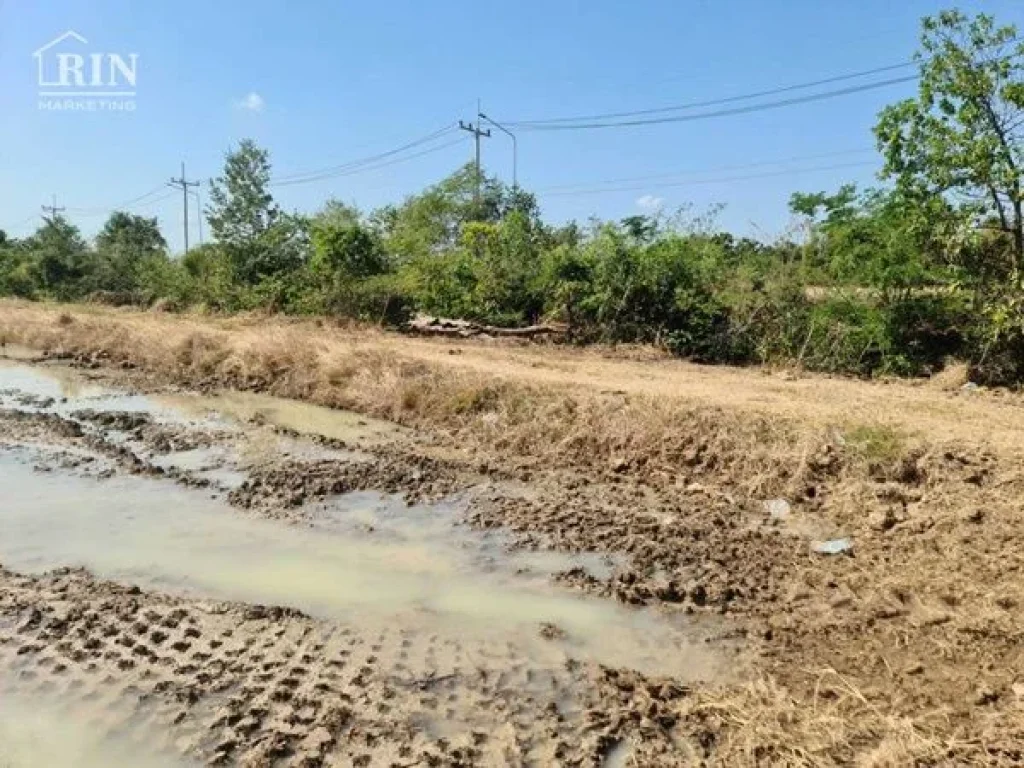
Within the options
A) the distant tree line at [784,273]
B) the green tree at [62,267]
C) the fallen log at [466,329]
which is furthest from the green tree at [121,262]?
the fallen log at [466,329]

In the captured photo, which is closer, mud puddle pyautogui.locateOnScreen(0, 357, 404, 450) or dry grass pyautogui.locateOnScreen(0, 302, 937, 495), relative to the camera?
dry grass pyautogui.locateOnScreen(0, 302, 937, 495)

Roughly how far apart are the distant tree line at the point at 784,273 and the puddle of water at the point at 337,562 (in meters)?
7.98

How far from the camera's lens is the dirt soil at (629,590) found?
3.62m

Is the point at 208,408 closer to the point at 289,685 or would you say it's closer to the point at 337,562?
the point at 337,562

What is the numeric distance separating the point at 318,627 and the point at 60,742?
4.84ft

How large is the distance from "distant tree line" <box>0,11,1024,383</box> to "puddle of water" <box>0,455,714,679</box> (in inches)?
314

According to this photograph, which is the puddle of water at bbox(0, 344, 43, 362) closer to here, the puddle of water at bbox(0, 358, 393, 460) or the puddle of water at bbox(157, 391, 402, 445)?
the puddle of water at bbox(0, 358, 393, 460)

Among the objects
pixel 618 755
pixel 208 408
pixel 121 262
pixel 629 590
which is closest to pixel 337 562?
pixel 629 590

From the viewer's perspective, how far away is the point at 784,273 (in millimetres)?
13359

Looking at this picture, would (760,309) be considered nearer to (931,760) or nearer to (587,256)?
(587,256)

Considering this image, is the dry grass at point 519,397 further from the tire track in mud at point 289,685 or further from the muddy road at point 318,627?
the tire track in mud at point 289,685

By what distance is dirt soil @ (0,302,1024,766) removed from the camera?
11.9ft

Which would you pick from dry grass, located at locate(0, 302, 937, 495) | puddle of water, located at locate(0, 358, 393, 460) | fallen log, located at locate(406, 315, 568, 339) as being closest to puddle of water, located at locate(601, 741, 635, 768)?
dry grass, located at locate(0, 302, 937, 495)

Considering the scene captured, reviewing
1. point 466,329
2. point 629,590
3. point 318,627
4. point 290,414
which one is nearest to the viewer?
point 318,627
